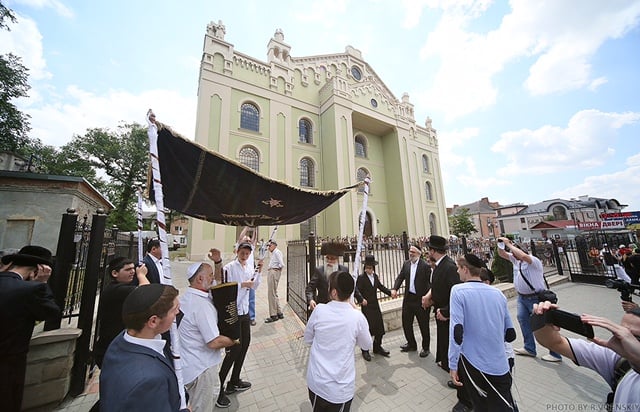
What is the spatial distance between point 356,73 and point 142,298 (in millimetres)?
26723

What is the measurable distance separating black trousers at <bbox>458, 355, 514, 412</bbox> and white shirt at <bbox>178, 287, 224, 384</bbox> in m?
2.56

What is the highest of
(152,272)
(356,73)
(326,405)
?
(356,73)

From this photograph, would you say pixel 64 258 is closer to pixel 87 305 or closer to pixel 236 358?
pixel 87 305

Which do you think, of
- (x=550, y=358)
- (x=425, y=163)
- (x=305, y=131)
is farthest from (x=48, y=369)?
(x=425, y=163)

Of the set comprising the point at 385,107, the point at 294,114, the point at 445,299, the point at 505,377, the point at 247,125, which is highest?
the point at 385,107

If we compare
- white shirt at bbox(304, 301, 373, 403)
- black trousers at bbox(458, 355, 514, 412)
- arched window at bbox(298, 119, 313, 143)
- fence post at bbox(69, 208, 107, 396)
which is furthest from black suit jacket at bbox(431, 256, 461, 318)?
arched window at bbox(298, 119, 313, 143)

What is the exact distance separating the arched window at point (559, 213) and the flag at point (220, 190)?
5249cm

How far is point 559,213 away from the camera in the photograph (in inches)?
1487

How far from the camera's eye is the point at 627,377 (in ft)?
3.98

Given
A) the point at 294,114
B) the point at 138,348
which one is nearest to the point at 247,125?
the point at 294,114

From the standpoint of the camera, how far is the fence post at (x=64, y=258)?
10.0 feet

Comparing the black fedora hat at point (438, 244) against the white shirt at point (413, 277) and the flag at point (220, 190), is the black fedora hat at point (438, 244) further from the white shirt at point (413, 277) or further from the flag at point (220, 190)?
the flag at point (220, 190)

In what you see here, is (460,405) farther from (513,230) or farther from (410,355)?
(513,230)

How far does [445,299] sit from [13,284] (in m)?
4.98
